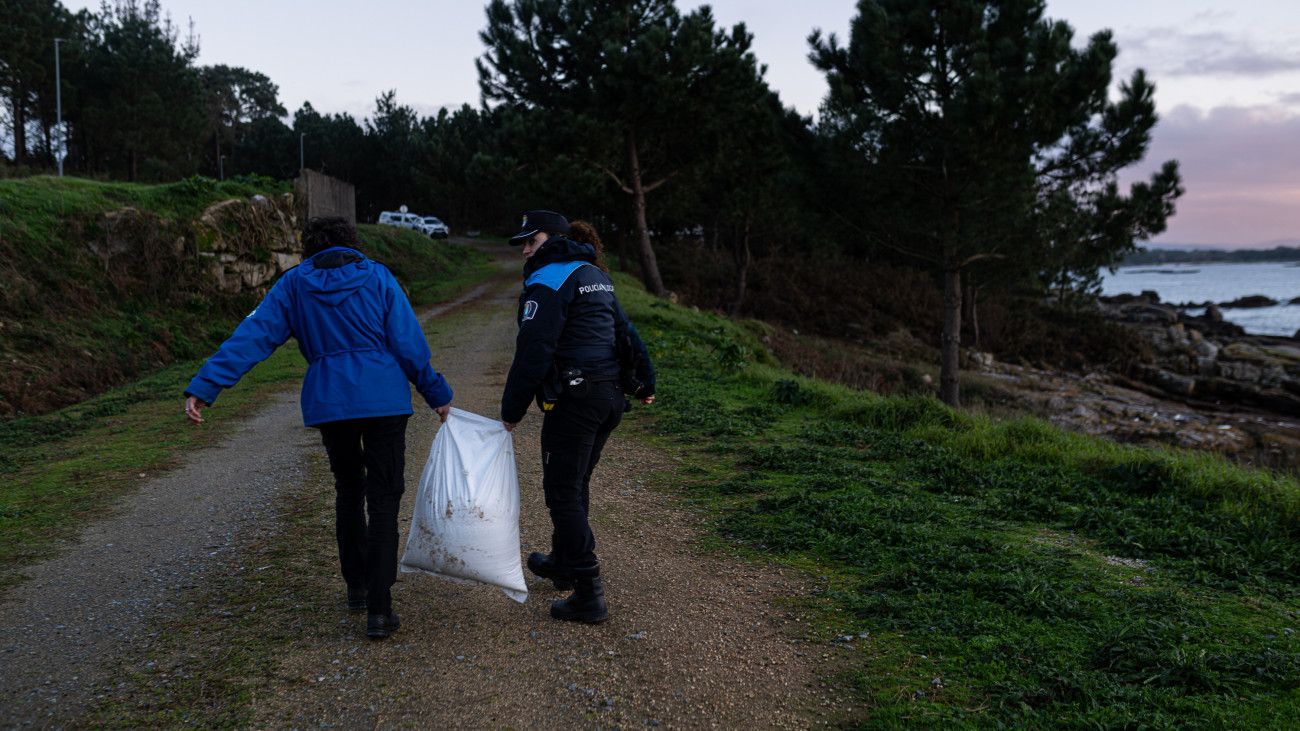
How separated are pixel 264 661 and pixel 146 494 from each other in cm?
311

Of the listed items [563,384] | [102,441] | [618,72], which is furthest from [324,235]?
[618,72]

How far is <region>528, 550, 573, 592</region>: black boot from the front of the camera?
3840 mm

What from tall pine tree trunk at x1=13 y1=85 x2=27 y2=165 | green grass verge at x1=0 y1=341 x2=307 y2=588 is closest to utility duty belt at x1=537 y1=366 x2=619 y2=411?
green grass verge at x1=0 y1=341 x2=307 y2=588

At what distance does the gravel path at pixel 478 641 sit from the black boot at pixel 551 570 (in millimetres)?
120

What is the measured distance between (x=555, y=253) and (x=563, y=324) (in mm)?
366

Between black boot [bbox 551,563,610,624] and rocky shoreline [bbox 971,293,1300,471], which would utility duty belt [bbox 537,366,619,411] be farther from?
rocky shoreline [bbox 971,293,1300,471]

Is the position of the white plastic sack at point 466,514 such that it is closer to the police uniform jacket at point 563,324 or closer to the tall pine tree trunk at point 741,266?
the police uniform jacket at point 563,324

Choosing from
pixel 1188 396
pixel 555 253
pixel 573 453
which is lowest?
pixel 1188 396

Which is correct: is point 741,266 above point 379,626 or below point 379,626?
above

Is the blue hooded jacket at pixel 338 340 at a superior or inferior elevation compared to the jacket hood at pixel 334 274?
inferior

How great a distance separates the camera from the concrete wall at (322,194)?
683 inches

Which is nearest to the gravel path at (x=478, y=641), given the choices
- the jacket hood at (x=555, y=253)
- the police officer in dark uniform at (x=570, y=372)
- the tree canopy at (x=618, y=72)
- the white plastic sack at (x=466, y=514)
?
the white plastic sack at (x=466, y=514)

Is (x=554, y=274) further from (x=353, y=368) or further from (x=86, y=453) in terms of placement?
(x=86, y=453)

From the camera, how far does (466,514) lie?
3516 mm
